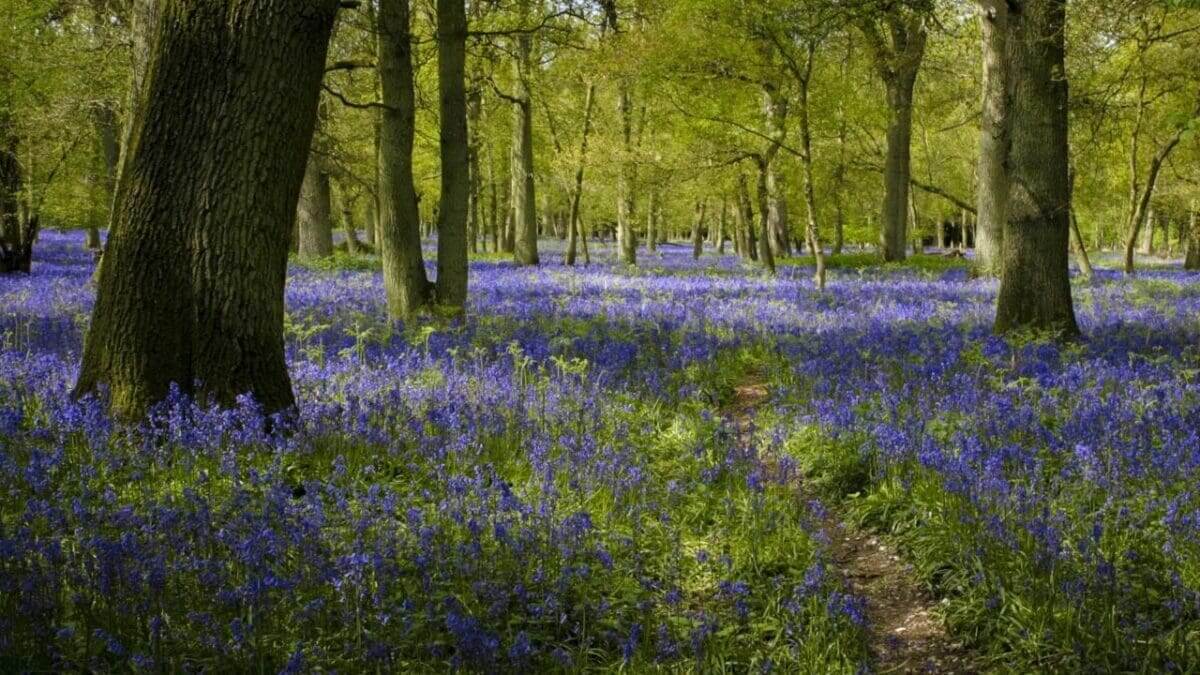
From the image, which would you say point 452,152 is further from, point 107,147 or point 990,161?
point 107,147

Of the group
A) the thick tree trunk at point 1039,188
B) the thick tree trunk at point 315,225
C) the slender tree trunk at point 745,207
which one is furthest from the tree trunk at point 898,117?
the thick tree trunk at point 315,225

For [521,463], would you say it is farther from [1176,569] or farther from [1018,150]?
[1018,150]

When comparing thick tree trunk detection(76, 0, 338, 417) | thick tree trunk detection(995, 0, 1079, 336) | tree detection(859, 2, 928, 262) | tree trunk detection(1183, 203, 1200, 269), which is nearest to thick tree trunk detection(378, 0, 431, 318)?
thick tree trunk detection(76, 0, 338, 417)

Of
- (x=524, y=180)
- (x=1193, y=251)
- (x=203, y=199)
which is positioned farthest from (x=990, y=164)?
(x=1193, y=251)

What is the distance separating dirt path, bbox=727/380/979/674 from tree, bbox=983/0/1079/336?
17.9 feet

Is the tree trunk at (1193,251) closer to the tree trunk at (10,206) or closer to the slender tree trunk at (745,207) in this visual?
the slender tree trunk at (745,207)

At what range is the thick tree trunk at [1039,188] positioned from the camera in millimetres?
9312

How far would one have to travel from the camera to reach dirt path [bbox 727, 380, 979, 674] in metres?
3.57

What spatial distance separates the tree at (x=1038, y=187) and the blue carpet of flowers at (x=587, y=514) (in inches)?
55.4

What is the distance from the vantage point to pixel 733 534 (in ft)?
14.7

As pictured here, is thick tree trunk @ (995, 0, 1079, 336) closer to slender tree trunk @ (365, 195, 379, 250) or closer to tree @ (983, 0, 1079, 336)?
tree @ (983, 0, 1079, 336)

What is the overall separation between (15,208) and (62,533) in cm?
1942

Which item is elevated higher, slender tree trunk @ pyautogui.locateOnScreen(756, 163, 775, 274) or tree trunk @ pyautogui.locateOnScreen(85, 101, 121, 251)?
tree trunk @ pyautogui.locateOnScreen(85, 101, 121, 251)

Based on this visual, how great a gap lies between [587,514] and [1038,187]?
758 centimetres
